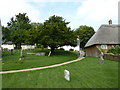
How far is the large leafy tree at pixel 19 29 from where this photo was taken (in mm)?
43281

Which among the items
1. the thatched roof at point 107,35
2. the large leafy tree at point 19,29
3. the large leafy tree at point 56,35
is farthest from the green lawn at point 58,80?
the large leafy tree at point 19,29

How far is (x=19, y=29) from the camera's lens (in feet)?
147

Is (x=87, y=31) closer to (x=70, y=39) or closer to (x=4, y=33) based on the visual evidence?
(x=70, y=39)

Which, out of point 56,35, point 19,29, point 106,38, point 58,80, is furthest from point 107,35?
point 19,29

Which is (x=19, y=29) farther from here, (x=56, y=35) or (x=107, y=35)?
(x=107, y=35)

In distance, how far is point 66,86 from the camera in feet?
Result: 20.0

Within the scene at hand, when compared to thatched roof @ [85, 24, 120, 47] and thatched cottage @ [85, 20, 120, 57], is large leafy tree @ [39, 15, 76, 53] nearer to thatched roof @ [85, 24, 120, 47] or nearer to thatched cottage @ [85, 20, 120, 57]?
thatched cottage @ [85, 20, 120, 57]

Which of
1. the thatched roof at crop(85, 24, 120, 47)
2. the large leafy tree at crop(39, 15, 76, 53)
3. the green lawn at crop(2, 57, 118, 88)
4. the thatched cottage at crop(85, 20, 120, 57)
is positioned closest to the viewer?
the green lawn at crop(2, 57, 118, 88)

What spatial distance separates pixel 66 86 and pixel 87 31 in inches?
1839

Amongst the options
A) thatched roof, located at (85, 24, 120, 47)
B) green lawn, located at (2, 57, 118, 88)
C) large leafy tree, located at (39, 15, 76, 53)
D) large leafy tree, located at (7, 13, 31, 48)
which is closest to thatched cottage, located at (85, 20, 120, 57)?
thatched roof, located at (85, 24, 120, 47)

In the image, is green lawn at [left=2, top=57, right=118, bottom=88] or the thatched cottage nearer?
green lawn at [left=2, top=57, right=118, bottom=88]

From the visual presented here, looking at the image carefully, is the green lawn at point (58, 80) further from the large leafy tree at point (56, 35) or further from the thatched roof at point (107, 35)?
the thatched roof at point (107, 35)

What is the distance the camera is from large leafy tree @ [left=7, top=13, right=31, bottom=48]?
4328 centimetres

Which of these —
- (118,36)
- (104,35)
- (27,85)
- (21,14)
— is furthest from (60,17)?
(21,14)
